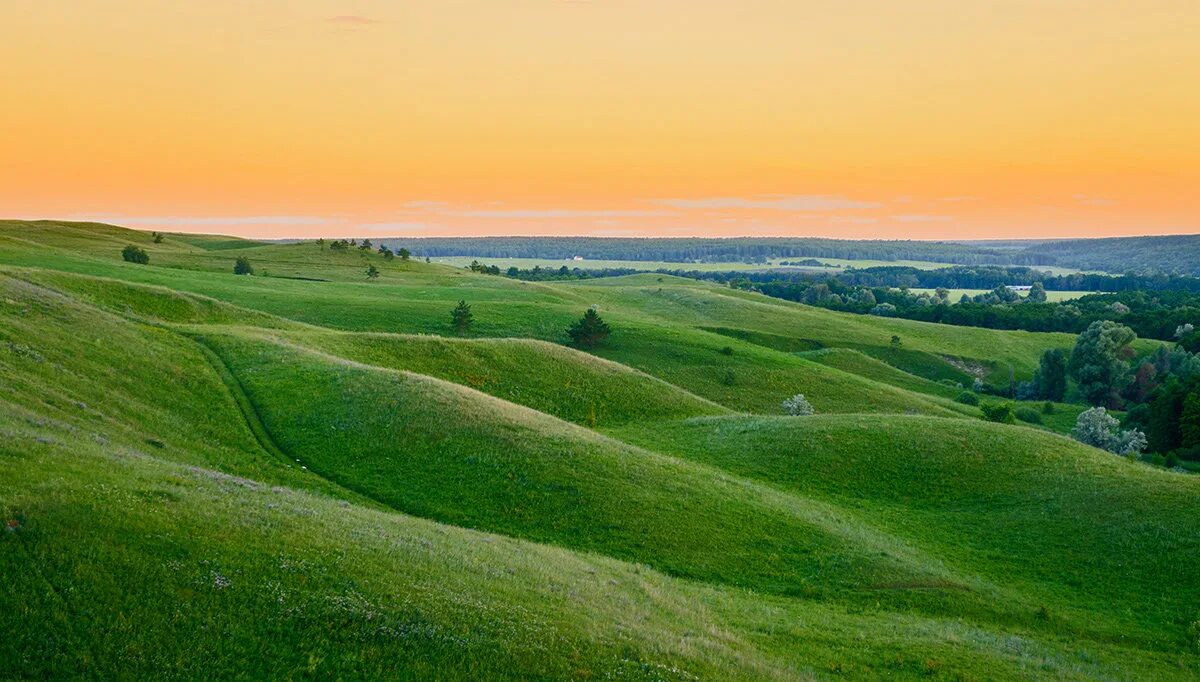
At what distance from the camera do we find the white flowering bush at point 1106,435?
69.8m

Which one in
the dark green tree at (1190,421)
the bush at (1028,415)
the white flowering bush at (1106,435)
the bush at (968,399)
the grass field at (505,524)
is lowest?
the bush at (1028,415)

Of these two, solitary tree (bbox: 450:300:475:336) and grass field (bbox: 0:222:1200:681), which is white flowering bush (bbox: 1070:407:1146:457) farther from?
solitary tree (bbox: 450:300:475:336)

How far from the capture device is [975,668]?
65.8 feet

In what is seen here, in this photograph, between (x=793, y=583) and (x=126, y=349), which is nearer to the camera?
(x=793, y=583)

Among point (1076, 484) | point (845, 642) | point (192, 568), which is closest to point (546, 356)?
point (1076, 484)

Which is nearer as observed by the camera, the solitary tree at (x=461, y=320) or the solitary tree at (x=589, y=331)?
→ the solitary tree at (x=461, y=320)

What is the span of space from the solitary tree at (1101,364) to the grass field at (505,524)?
A: 73.4 meters

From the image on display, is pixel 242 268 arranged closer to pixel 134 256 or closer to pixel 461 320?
pixel 134 256

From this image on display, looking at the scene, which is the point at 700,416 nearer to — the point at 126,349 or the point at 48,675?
→ the point at 126,349

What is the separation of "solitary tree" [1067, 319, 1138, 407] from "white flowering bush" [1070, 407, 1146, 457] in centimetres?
Answer: 3860

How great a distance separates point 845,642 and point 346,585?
13136 millimetres

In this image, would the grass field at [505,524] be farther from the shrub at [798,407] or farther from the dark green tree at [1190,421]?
the dark green tree at [1190,421]

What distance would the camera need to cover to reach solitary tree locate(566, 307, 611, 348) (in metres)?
90.9

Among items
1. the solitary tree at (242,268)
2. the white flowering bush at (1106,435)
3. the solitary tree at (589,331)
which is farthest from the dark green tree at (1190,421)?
the solitary tree at (242,268)
